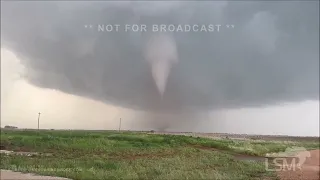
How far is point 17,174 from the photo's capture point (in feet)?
65.2

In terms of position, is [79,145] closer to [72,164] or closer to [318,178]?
[72,164]

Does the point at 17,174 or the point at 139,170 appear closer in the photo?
the point at 17,174

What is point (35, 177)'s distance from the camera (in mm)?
19125

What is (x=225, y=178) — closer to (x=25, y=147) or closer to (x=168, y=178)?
(x=168, y=178)

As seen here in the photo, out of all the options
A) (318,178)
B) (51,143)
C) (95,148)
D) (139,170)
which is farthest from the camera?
(51,143)

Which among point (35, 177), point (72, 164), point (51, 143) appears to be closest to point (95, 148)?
point (51, 143)

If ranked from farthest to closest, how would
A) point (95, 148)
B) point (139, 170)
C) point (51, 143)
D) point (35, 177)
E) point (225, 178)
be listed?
1. point (51, 143)
2. point (95, 148)
3. point (139, 170)
4. point (225, 178)
5. point (35, 177)

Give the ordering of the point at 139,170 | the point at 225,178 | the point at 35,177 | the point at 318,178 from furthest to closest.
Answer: the point at 318,178 < the point at 139,170 < the point at 225,178 < the point at 35,177

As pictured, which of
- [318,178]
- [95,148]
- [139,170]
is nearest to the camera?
[139,170]

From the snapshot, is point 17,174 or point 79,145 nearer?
point 17,174

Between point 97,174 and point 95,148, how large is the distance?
24.1 m

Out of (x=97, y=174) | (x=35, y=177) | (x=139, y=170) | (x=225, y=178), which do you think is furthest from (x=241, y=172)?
(x=35, y=177)

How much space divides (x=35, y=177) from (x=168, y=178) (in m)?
6.47

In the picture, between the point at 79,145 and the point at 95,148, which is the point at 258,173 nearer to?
the point at 95,148
